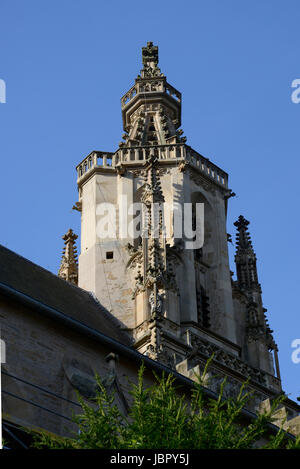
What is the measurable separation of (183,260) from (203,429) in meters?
18.5

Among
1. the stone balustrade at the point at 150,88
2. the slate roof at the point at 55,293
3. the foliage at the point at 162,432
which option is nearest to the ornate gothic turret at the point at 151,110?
the stone balustrade at the point at 150,88

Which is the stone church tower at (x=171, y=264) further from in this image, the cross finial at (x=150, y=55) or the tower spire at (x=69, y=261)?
the cross finial at (x=150, y=55)

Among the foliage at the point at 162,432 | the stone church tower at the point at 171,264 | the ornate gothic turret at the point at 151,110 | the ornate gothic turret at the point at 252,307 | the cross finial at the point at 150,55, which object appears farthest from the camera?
the cross finial at the point at 150,55

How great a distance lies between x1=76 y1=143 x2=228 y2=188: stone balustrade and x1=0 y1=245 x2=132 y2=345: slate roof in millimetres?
5283

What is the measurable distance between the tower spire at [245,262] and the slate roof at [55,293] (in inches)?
249

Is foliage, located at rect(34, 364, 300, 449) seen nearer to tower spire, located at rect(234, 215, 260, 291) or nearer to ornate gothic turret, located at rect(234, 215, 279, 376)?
ornate gothic turret, located at rect(234, 215, 279, 376)

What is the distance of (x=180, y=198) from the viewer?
3008 centimetres

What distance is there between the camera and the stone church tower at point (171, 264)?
26.5 metres

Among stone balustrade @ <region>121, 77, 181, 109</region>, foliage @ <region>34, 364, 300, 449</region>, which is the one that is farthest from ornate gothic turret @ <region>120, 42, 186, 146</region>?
foliage @ <region>34, 364, 300, 449</region>

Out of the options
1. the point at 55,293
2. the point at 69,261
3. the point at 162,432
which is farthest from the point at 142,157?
the point at 162,432

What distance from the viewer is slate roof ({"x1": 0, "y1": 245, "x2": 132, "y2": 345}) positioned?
21641 mm

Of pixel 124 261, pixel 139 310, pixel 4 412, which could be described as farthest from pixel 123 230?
pixel 4 412

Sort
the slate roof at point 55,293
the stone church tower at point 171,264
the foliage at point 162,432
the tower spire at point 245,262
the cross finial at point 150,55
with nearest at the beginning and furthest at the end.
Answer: the foliage at point 162,432
the slate roof at point 55,293
the stone church tower at point 171,264
the tower spire at point 245,262
the cross finial at point 150,55

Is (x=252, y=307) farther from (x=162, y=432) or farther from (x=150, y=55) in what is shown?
(x=162, y=432)
